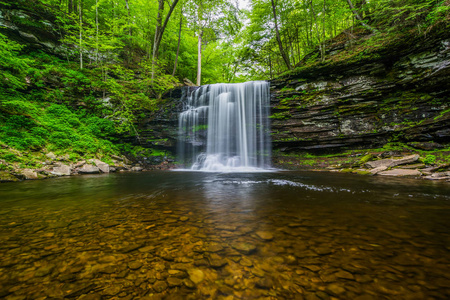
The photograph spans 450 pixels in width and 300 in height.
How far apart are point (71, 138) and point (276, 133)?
12008 millimetres

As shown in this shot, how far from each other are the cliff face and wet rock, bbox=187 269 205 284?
10490 mm

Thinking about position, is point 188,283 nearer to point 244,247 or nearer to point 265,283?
point 265,283

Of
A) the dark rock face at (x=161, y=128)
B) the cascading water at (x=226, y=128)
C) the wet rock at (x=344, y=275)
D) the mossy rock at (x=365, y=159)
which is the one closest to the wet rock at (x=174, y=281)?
the wet rock at (x=344, y=275)

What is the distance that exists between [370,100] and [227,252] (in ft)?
38.3

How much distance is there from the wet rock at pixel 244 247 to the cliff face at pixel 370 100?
994 centimetres

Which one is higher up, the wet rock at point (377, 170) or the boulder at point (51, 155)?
the boulder at point (51, 155)

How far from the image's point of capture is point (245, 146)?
12.3m

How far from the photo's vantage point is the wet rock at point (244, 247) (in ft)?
5.35

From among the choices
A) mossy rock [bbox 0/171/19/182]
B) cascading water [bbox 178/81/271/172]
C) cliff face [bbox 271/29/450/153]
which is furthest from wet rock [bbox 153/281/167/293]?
cliff face [bbox 271/29/450/153]

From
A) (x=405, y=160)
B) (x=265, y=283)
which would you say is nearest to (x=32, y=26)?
(x=265, y=283)

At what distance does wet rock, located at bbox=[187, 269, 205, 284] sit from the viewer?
1.25 metres

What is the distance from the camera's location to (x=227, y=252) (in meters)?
1.62

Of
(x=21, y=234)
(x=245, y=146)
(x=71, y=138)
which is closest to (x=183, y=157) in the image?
(x=245, y=146)

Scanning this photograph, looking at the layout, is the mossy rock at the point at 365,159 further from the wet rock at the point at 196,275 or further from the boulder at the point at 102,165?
the boulder at the point at 102,165
